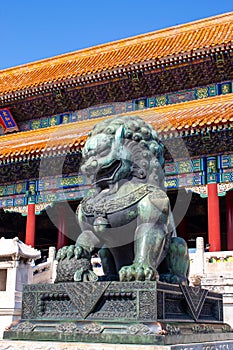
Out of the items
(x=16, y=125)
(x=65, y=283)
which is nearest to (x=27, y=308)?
(x=65, y=283)

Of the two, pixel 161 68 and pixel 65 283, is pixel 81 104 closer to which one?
pixel 161 68

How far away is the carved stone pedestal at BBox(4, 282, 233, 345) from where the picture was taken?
9.66 ft

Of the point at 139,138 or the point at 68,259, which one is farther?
the point at 139,138

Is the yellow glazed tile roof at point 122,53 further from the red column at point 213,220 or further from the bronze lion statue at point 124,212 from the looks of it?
the bronze lion statue at point 124,212

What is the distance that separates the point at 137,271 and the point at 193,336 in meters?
0.60

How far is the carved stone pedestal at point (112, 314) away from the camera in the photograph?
9.66 feet

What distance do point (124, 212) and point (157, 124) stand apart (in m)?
8.42

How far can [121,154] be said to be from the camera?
3695mm

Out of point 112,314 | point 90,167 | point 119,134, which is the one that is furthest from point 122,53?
point 112,314

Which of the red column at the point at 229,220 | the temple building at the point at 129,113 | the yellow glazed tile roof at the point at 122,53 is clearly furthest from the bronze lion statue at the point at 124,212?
the yellow glazed tile roof at the point at 122,53

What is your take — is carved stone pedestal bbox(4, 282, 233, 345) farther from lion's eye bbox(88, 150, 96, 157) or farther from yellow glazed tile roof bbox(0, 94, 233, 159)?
yellow glazed tile roof bbox(0, 94, 233, 159)

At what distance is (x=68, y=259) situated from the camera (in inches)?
138

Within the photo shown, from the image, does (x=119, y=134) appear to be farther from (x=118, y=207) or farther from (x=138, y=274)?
(x=138, y=274)

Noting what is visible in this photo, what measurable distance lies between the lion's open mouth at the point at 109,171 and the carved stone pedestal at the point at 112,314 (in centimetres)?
88
